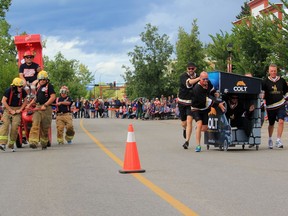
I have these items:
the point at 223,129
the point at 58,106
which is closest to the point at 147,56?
the point at 58,106

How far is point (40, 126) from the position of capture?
49.2ft

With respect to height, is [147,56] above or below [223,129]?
above

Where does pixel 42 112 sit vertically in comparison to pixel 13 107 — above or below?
below

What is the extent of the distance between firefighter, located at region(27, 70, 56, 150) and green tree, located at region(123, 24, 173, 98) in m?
39.7

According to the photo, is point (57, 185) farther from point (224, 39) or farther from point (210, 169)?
point (224, 39)

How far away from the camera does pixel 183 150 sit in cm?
1411

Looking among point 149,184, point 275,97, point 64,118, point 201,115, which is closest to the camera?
point 149,184

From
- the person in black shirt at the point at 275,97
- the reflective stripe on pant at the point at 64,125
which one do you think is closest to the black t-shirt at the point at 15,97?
the reflective stripe on pant at the point at 64,125

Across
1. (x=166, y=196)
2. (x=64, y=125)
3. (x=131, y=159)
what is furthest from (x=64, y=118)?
(x=166, y=196)

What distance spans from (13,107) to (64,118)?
2.44m

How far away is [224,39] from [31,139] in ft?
102

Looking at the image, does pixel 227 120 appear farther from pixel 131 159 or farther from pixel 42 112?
pixel 42 112

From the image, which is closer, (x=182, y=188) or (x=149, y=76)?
(x=182, y=188)

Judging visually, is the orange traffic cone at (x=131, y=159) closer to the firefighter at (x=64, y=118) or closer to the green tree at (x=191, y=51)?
the firefighter at (x=64, y=118)
